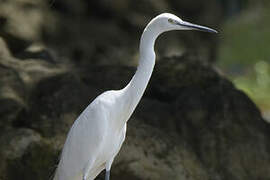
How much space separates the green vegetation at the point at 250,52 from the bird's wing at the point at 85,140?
915 cm

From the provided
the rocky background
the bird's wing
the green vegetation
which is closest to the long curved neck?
the bird's wing

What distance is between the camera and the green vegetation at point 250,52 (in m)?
16.2

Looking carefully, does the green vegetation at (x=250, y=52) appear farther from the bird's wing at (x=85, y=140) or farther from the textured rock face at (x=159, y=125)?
the bird's wing at (x=85, y=140)

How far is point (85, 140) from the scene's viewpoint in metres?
5.33

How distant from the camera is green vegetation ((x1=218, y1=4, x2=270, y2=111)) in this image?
53.0ft

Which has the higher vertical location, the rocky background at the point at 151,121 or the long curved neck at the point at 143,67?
the long curved neck at the point at 143,67

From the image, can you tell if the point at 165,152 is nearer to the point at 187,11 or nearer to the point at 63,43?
the point at 63,43

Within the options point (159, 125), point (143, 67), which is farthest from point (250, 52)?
point (143, 67)

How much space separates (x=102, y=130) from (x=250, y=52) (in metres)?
16.0

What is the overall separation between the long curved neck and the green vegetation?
904 cm

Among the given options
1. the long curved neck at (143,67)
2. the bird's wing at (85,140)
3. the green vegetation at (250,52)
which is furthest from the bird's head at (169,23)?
the green vegetation at (250,52)

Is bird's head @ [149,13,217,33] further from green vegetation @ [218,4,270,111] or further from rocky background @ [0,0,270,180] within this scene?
green vegetation @ [218,4,270,111]

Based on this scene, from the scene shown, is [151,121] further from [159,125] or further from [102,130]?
[102,130]

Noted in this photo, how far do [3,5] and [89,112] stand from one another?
4959 millimetres
